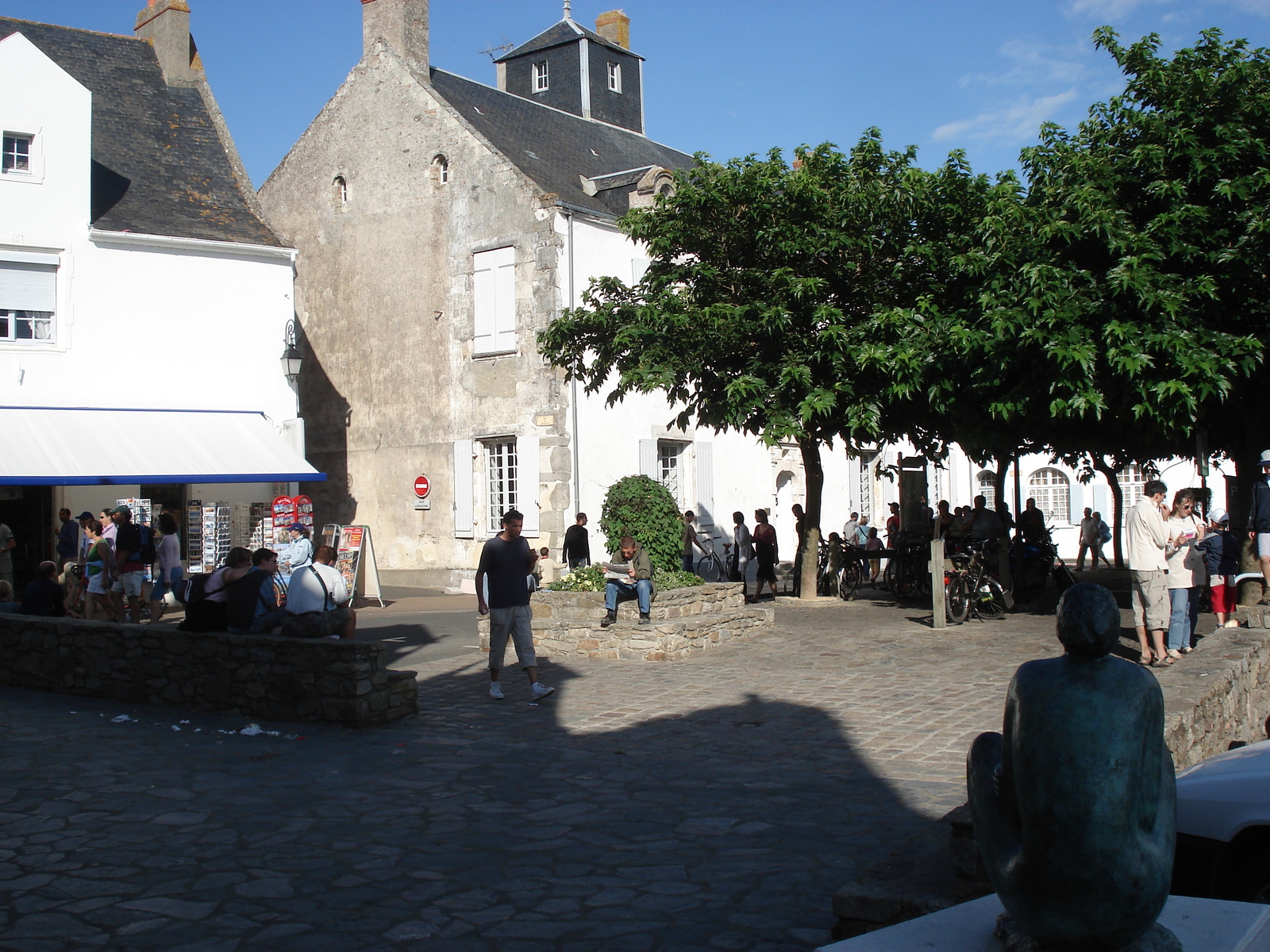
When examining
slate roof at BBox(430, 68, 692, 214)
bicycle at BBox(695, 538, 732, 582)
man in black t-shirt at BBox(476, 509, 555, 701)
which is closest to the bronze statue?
man in black t-shirt at BBox(476, 509, 555, 701)

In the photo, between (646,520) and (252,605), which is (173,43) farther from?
(252,605)

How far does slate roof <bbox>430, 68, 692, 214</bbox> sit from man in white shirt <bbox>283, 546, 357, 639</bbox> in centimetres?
1337

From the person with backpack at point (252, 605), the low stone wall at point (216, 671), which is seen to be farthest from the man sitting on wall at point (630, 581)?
the person with backpack at point (252, 605)

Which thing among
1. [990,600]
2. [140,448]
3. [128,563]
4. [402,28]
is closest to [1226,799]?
[990,600]

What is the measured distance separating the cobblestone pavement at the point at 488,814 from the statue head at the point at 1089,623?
2067 millimetres

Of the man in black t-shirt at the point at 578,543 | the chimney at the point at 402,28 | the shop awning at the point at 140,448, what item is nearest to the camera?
the shop awning at the point at 140,448

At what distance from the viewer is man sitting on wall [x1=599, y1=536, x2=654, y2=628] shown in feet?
42.3

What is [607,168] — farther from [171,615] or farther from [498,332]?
[171,615]

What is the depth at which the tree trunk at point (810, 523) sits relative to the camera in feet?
57.2

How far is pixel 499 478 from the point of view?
75.4 ft

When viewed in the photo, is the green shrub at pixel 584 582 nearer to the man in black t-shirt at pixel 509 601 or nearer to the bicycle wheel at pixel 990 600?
the man in black t-shirt at pixel 509 601

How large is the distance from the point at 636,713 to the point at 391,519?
15.7 m

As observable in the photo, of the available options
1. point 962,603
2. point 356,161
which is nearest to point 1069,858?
point 962,603

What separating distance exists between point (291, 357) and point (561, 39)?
17.7 meters
